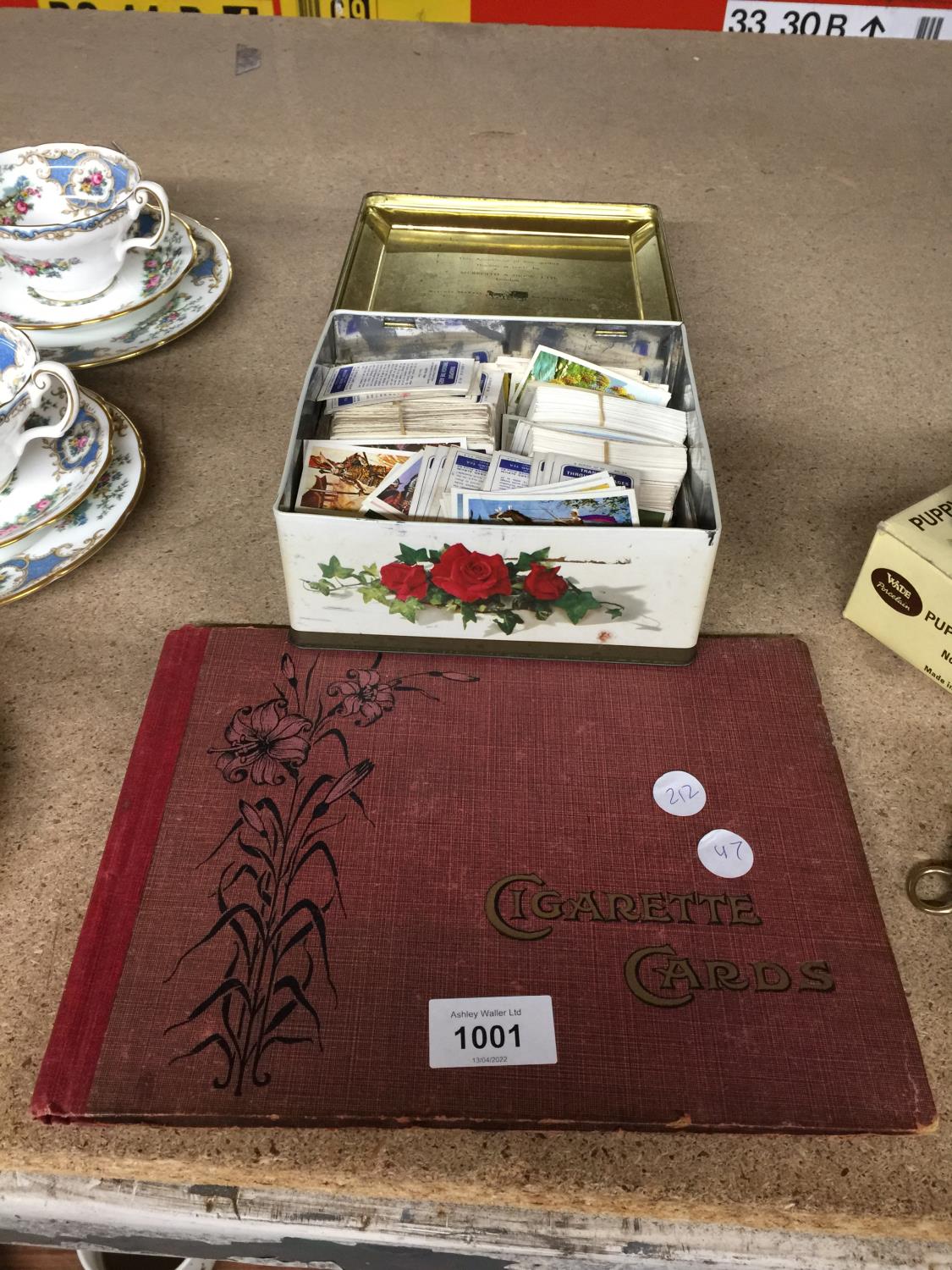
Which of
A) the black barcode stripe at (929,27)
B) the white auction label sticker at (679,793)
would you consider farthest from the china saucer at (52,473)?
the black barcode stripe at (929,27)

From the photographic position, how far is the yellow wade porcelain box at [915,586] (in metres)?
0.66

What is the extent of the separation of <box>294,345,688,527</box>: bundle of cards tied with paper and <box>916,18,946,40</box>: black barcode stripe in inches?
73.1

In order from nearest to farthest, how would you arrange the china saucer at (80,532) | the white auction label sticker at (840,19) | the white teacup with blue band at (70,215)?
the china saucer at (80,532) < the white teacup with blue band at (70,215) < the white auction label sticker at (840,19)

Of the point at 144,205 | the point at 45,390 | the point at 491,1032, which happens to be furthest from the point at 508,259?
the point at 491,1032

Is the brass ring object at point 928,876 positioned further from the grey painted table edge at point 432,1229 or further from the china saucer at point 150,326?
the china saucer at point 150,326

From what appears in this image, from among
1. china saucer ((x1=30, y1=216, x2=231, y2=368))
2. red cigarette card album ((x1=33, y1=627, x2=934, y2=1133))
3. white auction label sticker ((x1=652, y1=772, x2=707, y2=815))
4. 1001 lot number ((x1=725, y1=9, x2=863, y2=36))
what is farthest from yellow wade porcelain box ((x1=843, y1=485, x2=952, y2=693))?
1001 lot number ((x1=725, y1=9, x2=863, y2=36))

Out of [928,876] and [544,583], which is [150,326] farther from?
[928,876]

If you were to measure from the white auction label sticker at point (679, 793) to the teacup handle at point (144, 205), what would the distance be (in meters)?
0.71

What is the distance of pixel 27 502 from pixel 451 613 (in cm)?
35

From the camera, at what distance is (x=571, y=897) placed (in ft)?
1.92

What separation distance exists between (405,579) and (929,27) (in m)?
2.15

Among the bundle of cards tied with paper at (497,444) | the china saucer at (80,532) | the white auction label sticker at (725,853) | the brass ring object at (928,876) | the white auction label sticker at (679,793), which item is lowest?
the brass ring object at (928,876)

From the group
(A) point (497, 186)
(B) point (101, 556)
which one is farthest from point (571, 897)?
(A) point (497, 186)

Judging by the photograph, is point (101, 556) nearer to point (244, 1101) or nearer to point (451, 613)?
point (451, 613)
